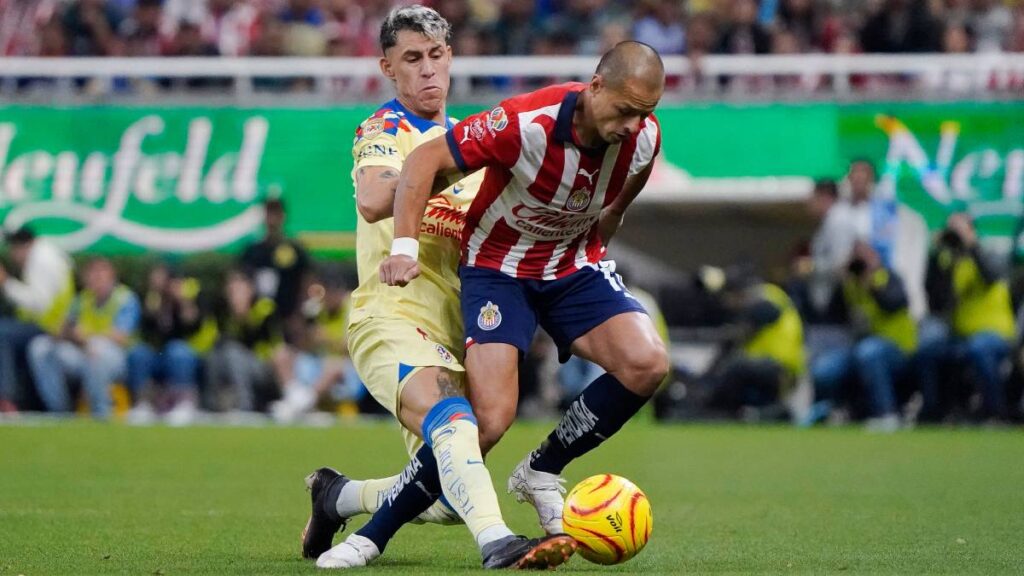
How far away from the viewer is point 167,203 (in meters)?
19.5

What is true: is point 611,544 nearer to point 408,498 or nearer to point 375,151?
point 408,498

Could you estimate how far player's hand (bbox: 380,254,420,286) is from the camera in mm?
6277

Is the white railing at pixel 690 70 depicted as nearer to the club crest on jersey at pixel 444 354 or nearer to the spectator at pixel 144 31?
the spectator at pixel 144 31

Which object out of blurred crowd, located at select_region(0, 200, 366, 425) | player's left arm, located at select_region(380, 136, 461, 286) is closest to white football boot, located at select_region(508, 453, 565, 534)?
player's left arm, located at select_region(380, 136, 461, 286)

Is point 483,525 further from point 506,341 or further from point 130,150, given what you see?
point 130,150

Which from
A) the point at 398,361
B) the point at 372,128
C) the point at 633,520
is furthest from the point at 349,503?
the point at 372,128

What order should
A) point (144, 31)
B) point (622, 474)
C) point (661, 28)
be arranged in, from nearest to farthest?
point (622, 474)
point (661, 28)
point (144, 31)

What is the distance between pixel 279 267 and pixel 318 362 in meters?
1.12

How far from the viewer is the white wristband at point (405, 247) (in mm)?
6398

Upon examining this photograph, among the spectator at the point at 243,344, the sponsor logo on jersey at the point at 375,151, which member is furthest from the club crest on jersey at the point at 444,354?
the spectator at the point at 243,344

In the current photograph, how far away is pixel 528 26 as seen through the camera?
20297 mm

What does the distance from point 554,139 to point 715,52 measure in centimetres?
1309

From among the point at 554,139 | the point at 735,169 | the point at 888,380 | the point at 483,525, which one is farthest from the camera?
the point at 735,169

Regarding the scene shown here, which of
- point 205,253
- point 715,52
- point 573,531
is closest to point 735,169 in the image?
point 715,52
